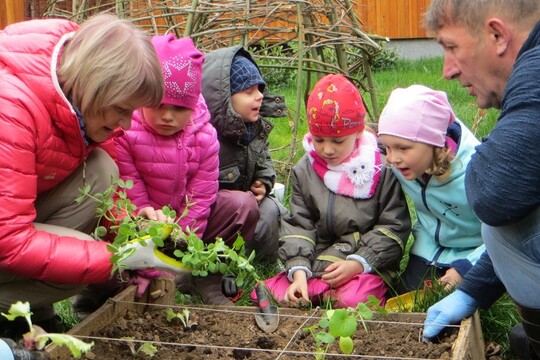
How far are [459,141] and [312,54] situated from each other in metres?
2.03

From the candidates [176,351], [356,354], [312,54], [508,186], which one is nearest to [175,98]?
[176,351]

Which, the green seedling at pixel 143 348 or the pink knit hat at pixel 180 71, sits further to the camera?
the pink knit hat at pixel 180 71

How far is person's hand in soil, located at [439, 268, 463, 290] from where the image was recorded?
9.94ft

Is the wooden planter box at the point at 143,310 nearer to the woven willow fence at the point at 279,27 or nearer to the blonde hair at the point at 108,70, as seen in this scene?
the blonde hair at the point at 108,70

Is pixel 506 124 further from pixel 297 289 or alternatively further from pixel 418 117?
pixel 297 289

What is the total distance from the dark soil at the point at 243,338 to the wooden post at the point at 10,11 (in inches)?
265

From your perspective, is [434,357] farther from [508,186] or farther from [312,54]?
[312,54]

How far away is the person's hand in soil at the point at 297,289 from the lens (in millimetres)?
3197

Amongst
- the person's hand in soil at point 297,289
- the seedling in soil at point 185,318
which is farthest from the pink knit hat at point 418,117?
the seedling in soil at point 185,318

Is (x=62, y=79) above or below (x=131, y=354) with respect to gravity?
above

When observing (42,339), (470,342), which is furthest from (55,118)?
(470,342)

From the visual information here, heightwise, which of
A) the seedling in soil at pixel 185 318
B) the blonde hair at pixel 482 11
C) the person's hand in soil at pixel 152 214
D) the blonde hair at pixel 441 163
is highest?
the blonde hair at pixel 482 11

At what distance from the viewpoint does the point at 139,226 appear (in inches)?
104

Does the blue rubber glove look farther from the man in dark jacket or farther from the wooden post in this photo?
the wooden post
